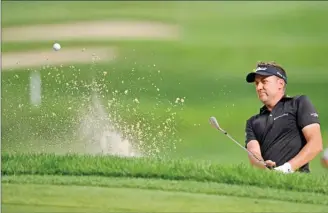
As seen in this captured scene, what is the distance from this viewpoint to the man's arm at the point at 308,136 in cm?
267

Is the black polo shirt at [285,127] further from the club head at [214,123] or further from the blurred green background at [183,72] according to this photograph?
the club head at [214,123]

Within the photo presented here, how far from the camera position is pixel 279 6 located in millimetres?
2828

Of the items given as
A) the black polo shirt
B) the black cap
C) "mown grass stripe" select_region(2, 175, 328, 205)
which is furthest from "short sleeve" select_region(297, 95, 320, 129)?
"mown grass stripe" select_region(2, 175, 328, 205)

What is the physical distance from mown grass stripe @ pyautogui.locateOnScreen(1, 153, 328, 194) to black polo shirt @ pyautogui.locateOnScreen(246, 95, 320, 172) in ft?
0.30

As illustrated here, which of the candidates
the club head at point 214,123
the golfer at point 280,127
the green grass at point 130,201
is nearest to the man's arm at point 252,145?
the golfer at point 280,127

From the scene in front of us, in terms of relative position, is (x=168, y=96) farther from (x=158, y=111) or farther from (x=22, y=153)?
(x=22, y=153)

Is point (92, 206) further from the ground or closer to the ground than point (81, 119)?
closer to the ground

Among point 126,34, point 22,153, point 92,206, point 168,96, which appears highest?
point 126,34

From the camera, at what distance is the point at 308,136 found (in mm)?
2670

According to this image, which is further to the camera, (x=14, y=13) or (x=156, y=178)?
(x=14, y=13)

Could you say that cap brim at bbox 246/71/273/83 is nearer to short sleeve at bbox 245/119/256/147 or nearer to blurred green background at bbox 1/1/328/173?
blurred green background at bbox 1/1/328/173

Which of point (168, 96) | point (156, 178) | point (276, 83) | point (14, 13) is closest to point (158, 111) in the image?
point (168, 96)

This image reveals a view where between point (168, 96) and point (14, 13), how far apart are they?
2.16ft

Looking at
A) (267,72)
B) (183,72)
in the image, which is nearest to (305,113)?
(267,72)
